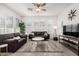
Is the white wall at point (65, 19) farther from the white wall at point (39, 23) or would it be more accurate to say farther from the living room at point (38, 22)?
the white wall at point (39, 23)

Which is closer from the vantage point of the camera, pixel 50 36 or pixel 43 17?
pixel 43 17

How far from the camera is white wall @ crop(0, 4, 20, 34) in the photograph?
4452 millimetres

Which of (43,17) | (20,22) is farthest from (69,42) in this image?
(20,22)

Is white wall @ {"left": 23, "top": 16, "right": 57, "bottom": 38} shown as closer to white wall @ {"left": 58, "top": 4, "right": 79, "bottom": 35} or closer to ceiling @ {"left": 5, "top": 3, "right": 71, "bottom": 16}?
ceiling @ {"left": 5, "top": 3, "right": 71, "bottom": 16}

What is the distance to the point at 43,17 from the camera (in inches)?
185

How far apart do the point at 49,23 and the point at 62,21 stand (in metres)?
0.94

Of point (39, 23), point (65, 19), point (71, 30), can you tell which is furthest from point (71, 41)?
point (39, 23)

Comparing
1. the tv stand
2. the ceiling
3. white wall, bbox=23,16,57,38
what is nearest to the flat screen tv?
the tv stand

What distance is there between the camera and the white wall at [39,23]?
15.0ft

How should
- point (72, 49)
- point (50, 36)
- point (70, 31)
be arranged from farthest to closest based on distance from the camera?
point (50, 36) → point (70, 31) → point (72, 49)

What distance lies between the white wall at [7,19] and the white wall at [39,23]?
0.62 m

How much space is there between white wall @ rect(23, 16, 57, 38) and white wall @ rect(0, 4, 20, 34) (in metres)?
0.62

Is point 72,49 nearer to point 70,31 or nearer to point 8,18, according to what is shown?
point 70,31

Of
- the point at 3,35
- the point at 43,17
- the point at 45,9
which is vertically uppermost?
the point at 45,9
